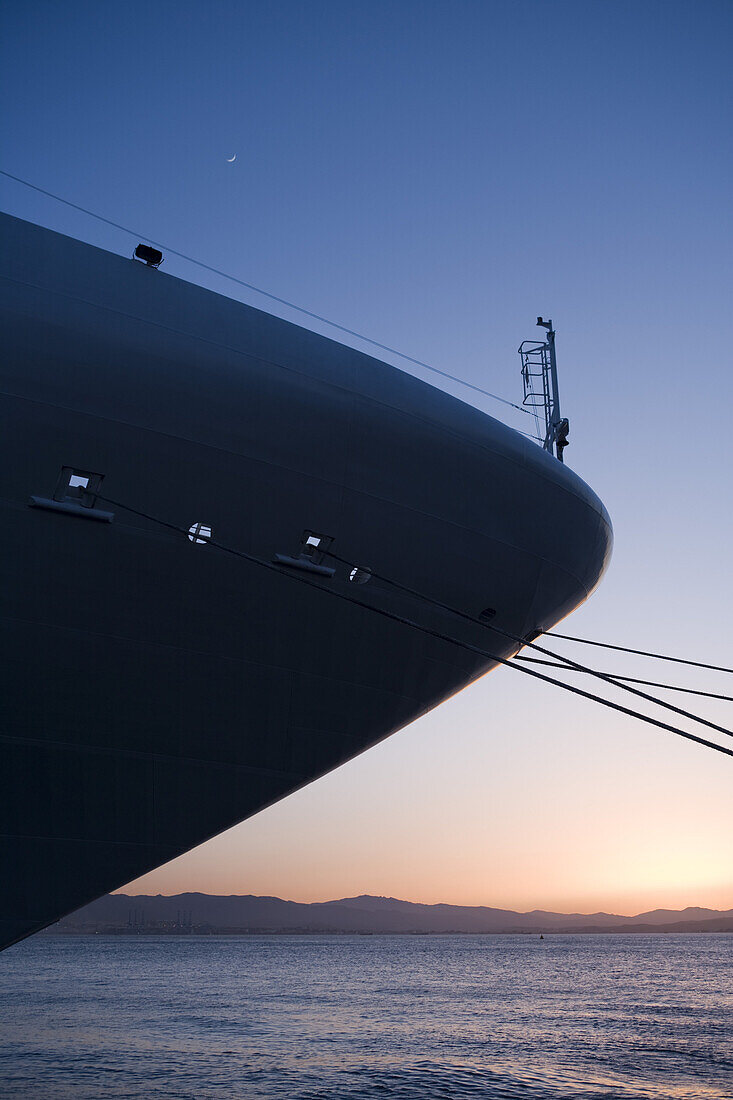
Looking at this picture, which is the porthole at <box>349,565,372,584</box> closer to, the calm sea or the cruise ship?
the cruise ship

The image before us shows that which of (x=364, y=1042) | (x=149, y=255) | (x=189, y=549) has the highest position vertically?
(x=149, y=255)

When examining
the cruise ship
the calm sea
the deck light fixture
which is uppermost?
the deck light fixture

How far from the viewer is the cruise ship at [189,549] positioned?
6.84 metres

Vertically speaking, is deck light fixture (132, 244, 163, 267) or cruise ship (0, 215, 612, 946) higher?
deck light fixture (132, 244, 163, 267)

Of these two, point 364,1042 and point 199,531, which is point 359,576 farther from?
point 364,1042

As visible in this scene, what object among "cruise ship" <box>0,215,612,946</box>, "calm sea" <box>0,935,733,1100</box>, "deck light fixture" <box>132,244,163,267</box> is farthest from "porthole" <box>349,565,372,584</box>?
"calm sea" <box>0,935,733,1100</box>

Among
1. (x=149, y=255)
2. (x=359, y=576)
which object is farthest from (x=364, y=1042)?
(x=149, y=255)

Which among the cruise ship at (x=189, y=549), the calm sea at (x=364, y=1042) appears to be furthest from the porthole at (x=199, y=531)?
the calm sea at (x=364, y=1042)

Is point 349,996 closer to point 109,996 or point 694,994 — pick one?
point 109,996

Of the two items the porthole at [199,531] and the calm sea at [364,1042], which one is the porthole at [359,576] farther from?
the calm sea at [364,1042]

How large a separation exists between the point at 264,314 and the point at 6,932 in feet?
19.3

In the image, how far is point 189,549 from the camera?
292 inches

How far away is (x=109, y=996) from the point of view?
A: 52.8 m

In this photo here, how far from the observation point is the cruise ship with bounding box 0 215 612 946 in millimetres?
6836
